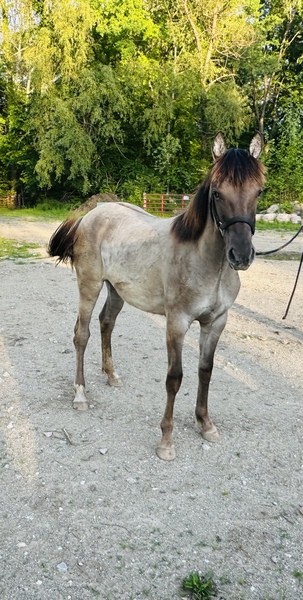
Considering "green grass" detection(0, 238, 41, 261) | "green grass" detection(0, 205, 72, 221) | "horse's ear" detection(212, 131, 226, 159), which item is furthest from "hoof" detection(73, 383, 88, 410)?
"green grass" detection(0, 205, 72, 221)

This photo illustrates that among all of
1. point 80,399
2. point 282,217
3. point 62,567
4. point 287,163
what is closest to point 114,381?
point 80,399

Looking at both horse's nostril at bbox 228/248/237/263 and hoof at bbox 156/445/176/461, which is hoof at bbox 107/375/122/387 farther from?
horse's nostril at bbox 228/248/237/263

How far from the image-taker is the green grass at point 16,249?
36.4 ft

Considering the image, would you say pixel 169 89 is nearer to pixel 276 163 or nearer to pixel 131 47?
pixel 131 47

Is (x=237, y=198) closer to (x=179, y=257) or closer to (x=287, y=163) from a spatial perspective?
(x=179, y=257)

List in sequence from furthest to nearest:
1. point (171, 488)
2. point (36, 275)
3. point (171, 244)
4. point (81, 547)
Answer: point (36, 275) < point (171, 244) < point (171, 488) < point (81, 547)

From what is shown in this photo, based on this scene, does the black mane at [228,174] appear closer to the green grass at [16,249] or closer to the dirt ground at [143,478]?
the dirt ground at [143,478]

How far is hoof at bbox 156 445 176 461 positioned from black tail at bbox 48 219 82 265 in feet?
6.71

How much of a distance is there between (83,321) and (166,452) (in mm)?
1515

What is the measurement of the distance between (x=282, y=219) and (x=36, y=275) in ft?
49.4

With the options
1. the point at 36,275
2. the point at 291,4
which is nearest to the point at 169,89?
the point at 291,4

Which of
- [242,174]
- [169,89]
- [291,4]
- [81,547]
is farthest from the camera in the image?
[291,4]

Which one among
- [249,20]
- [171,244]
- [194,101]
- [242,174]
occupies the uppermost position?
[249,20]

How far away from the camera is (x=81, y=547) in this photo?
7.76 ft
